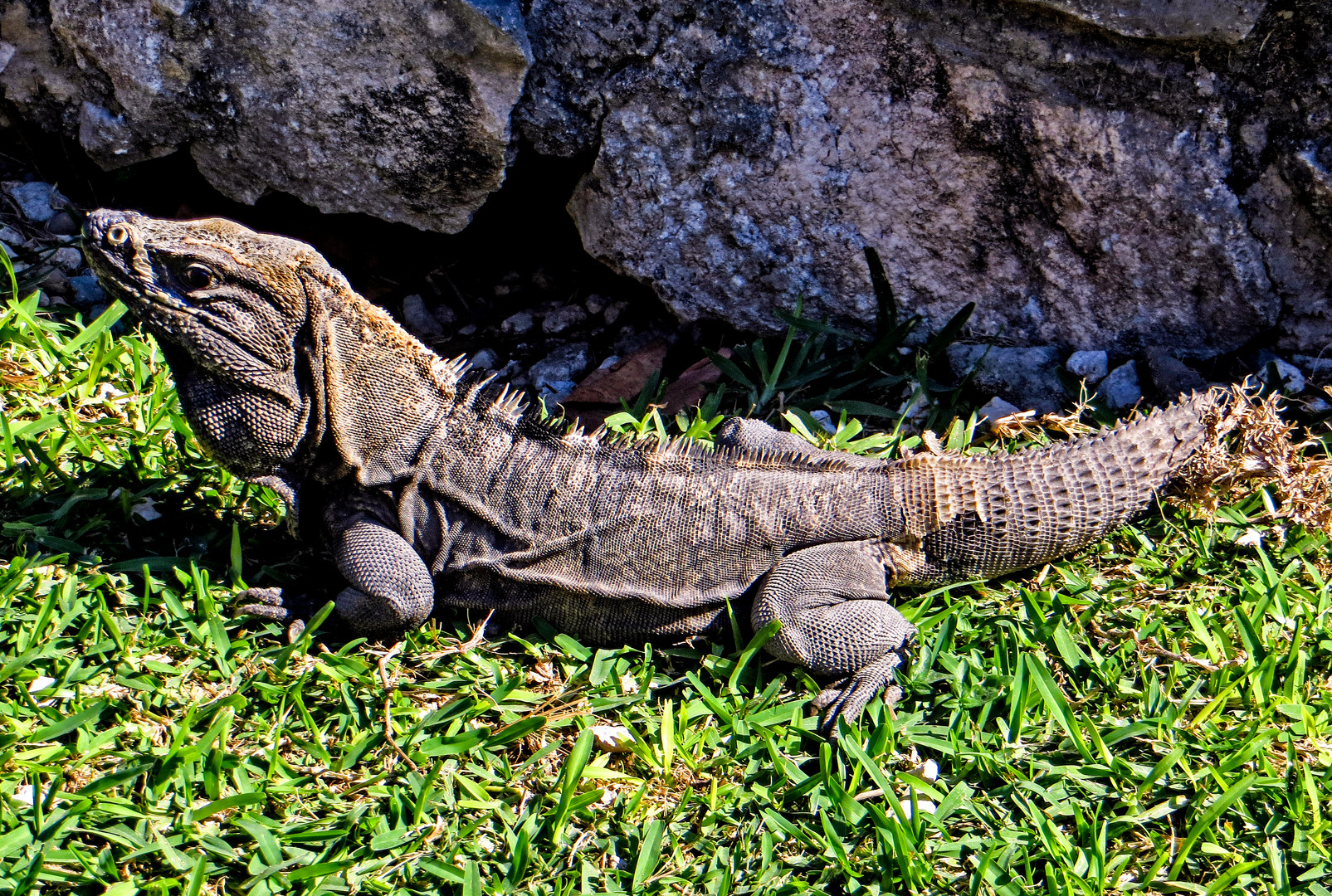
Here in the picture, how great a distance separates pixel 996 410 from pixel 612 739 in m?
2.33

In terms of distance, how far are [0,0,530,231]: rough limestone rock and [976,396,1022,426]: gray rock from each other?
2256 mm

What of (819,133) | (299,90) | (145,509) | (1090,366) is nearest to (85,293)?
(299,90)

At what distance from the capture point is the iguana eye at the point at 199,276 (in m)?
3.36

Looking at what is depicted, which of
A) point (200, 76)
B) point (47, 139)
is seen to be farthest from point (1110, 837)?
point (47, 139)

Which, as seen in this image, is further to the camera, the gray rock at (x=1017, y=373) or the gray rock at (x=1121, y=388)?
the gray rock at (x=1017, y=373)

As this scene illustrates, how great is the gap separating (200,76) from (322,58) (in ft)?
1.85

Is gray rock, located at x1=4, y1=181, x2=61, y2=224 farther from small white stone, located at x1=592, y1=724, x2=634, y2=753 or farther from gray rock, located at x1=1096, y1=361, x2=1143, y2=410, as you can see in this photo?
gray rock, located at x1=1096, y1=361, x2=1143, y2=410

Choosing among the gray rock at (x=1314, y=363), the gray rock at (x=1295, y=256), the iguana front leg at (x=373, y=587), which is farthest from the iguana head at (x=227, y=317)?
the gray rock at (x=1314, y=363)

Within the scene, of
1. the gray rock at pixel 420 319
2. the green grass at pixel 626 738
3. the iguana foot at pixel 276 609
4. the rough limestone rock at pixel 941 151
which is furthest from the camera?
the gray rock at pixel 420 319

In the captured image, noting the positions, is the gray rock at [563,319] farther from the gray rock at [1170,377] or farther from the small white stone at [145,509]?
the gray rock at [1170,377]

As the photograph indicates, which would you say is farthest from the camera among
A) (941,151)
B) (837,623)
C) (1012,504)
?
(941,151)

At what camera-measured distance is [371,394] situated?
3.59 m

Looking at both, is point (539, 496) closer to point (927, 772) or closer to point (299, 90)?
point (927, 772)

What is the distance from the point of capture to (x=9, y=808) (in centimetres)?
288
